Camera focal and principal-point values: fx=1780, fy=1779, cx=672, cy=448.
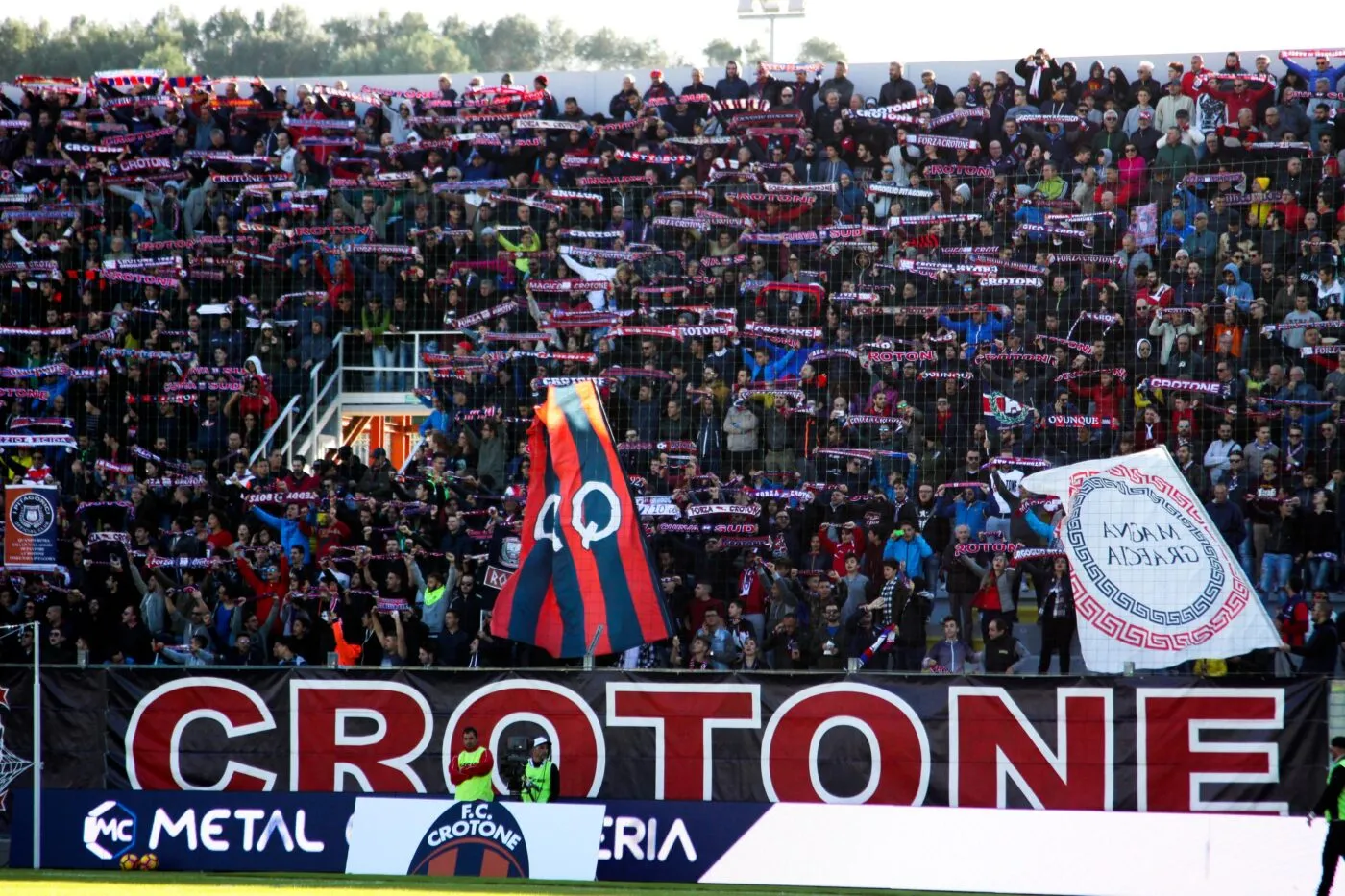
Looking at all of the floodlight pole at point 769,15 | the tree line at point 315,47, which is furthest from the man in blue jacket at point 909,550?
the tree line at point 315,47

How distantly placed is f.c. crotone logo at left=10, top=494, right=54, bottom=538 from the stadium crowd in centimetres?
68

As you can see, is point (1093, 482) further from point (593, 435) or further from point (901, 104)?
point (901, 104)

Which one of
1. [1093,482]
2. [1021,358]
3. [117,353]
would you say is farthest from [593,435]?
[117,353]

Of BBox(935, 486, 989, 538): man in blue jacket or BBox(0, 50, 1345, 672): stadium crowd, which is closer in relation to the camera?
BBox(0, 50, 1345, 672): stadium crowd

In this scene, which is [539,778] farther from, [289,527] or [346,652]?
[289,527]

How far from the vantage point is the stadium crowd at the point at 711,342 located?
16781 millimetres

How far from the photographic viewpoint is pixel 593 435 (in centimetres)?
1464

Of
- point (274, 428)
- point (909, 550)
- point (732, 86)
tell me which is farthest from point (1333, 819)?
point (732, 86)

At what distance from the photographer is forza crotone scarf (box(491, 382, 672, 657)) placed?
14.4 meters

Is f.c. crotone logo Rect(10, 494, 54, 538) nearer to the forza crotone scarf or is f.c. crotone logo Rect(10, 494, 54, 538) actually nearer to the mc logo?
the mc logo

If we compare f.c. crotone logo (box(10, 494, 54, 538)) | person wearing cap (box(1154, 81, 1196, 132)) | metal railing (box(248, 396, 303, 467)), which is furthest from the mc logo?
person wearing cap (box(1154, 81, 1196, 132))

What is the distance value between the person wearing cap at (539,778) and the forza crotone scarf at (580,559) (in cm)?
92

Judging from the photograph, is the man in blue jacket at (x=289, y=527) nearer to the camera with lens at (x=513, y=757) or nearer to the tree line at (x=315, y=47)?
the camera with lens at (x=513, y=757)

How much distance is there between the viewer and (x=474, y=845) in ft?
44.0
